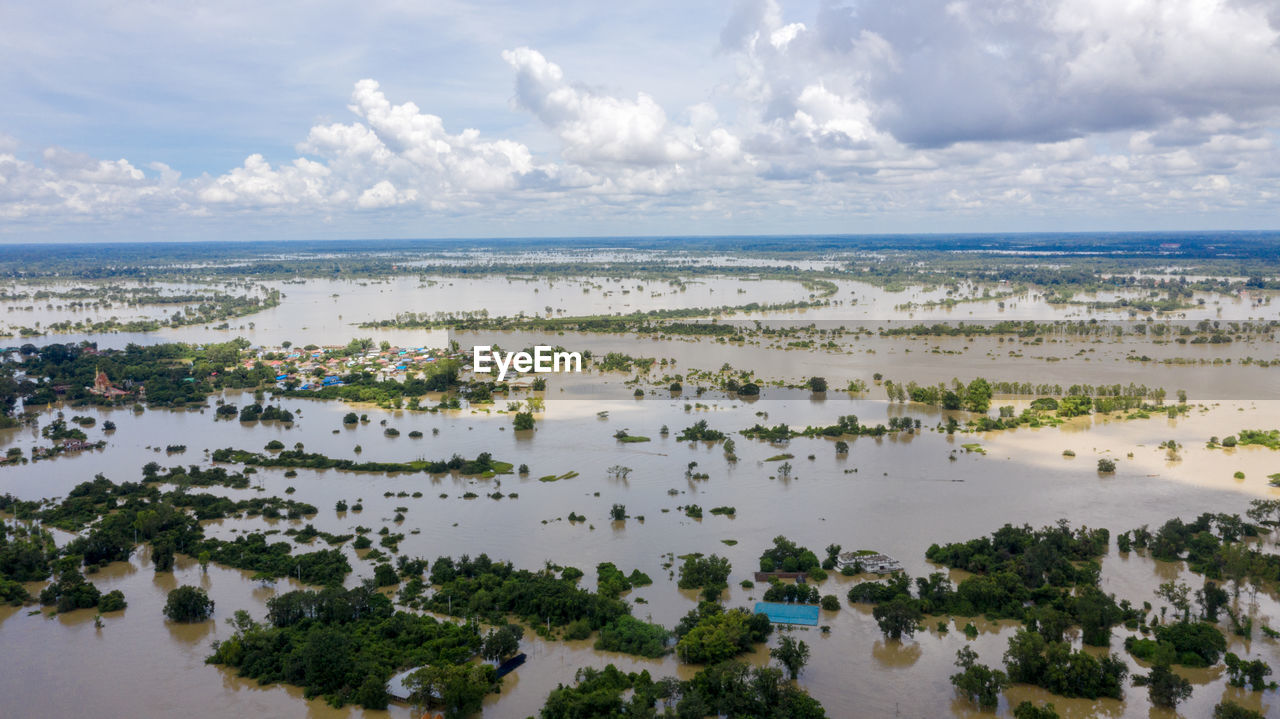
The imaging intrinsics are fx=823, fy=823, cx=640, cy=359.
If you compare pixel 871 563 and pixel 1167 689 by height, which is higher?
pixel 871 563

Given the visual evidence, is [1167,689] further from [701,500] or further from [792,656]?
[701,500]

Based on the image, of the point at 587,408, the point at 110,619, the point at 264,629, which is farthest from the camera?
the point at 587,408

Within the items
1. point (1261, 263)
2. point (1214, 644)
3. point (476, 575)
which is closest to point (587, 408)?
point (476, 575)

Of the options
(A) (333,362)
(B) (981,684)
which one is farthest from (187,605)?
(A) (333,362)

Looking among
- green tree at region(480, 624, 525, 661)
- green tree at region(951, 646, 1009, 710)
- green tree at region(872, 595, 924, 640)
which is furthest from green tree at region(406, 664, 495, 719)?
green tree at region(951, 646, 1009, 710)

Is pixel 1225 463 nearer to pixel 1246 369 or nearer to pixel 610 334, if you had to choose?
pixel 1246 369

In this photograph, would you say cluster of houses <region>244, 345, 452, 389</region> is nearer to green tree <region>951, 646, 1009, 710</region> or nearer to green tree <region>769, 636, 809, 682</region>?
green tree <region>769, 636, 809, 682</region>
